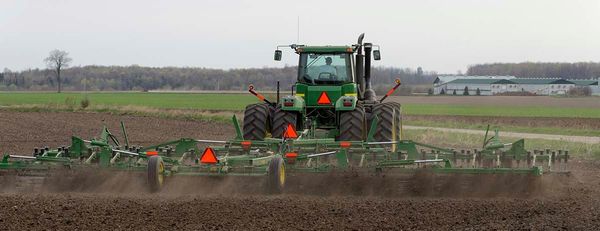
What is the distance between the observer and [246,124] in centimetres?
1317

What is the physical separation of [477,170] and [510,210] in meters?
1.21

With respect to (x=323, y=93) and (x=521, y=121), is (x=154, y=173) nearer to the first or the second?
(x=323, y=93)

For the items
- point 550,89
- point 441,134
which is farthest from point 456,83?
point 441,134

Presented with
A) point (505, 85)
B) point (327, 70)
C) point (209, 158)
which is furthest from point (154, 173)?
point (505, 85)

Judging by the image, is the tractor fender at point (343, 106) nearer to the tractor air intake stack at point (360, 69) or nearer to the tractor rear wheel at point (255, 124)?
the tractor rear wheel at point (255, 124)

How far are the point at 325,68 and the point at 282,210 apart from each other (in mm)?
5497

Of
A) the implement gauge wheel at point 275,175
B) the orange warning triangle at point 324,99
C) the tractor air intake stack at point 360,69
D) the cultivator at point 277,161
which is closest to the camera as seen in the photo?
the implement gauge wheel at point 275,175

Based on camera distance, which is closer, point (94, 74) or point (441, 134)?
point (441, 134)

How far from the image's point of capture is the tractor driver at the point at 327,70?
13.9 meters

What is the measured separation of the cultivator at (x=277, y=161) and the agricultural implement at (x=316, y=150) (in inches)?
0.5

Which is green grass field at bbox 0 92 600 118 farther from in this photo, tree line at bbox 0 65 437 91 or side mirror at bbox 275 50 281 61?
tree line at bbox 0 65 437 91

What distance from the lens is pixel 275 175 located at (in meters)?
9.98

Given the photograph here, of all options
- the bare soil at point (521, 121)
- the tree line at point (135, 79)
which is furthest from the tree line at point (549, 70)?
the bare soil at point (521, 121)

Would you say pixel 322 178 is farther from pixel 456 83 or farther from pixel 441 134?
pixel 456 83
